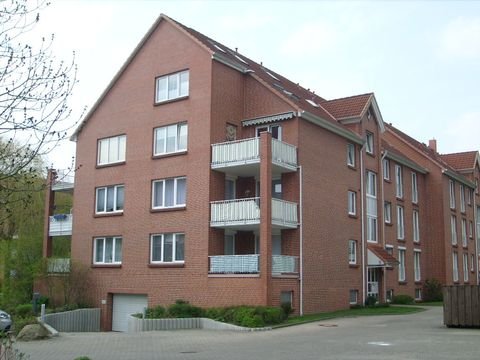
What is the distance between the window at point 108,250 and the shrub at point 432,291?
2090cm

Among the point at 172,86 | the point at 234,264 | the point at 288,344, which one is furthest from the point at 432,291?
the point at 288,344

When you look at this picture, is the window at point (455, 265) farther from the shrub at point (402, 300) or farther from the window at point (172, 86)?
the window at point (172, 86)

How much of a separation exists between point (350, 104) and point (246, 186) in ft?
28.1

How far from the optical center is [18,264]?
33.8 meters

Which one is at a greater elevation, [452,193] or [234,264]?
[452,193]

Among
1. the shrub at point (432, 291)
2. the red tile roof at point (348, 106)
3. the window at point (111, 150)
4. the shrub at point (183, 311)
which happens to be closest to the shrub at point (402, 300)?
the shrub at point (432, 291)

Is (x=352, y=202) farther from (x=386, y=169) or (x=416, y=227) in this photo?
(x=416, y=227)

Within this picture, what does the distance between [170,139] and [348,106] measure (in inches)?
404

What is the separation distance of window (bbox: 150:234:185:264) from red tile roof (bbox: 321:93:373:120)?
1138cm

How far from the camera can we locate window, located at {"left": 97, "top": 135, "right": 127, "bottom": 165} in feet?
104

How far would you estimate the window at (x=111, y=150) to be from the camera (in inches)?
1251

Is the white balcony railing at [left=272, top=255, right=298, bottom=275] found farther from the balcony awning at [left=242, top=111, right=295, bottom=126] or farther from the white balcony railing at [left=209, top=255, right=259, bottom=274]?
the balcony awning at [left=242, top=111, right=295, bottom=126]

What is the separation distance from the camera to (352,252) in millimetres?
31922

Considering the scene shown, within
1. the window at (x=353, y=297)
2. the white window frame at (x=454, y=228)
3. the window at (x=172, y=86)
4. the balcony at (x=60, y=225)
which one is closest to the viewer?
the window at (x=172, y=86)
